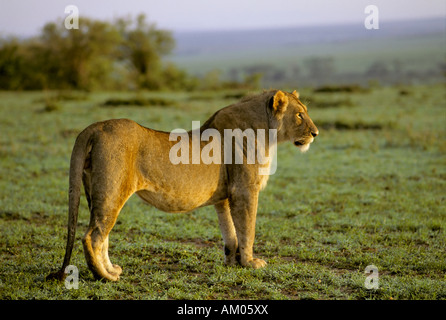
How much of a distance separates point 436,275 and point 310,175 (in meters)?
5.29

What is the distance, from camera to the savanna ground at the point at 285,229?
5.24 m

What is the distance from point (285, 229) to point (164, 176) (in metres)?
2.87

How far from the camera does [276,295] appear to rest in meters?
5.01
